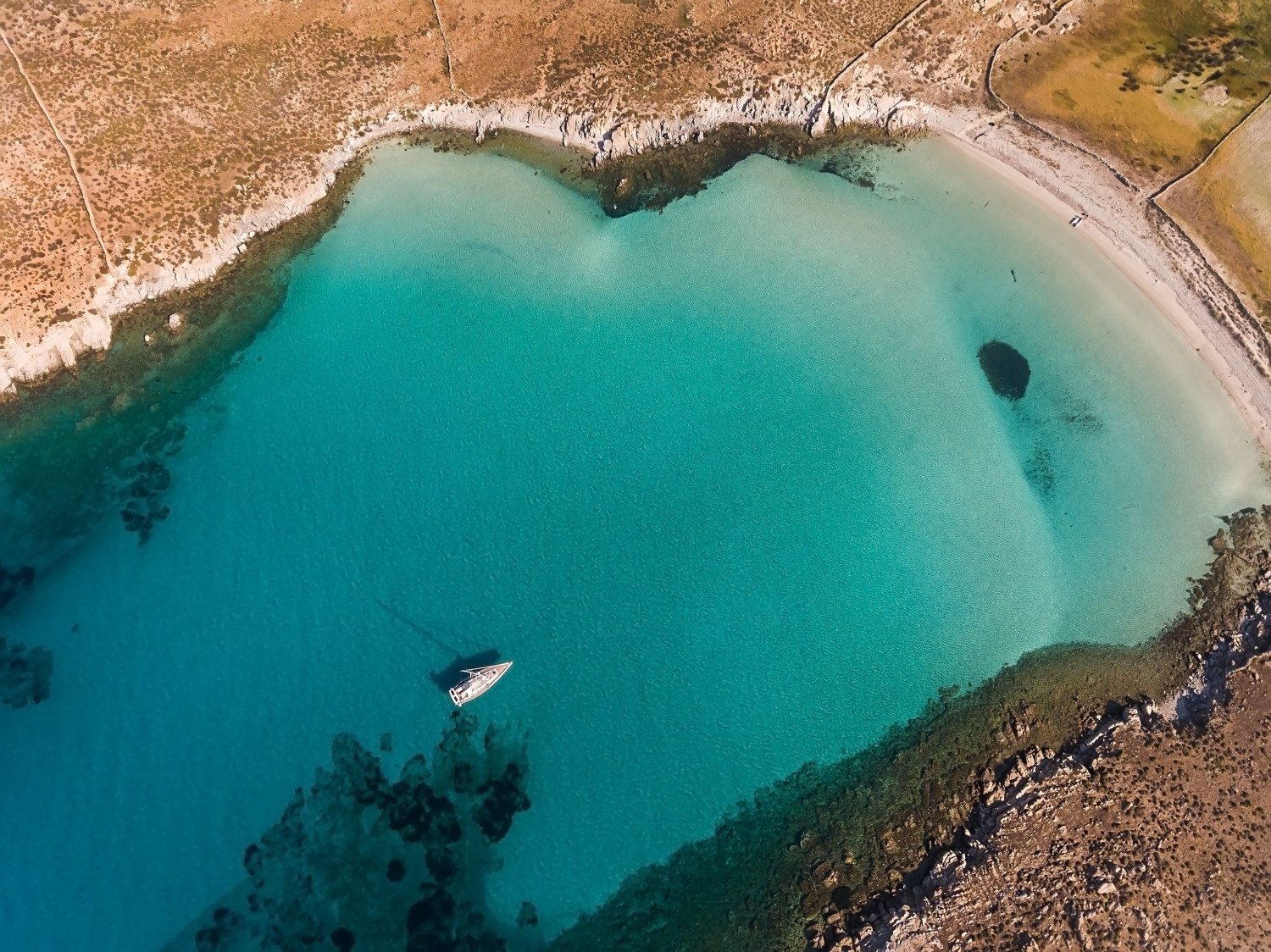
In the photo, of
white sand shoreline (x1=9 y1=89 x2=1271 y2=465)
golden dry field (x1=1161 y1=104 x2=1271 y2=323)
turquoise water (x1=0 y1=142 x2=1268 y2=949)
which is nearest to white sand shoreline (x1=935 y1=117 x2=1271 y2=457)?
white sand shoreline (x1=9 y1=89 x2=1271 y2=465)

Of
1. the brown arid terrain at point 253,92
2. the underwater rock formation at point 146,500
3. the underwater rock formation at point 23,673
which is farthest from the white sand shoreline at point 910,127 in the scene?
the underwater rock formation at point 23,673

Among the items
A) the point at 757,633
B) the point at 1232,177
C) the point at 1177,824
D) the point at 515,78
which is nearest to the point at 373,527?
the point at 757,633

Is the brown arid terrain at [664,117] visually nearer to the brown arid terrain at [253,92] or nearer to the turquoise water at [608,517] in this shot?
the brown arid terrain at [253,92]

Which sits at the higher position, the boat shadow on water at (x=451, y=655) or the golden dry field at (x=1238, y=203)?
the golden dry field at (x=1238, y=203)

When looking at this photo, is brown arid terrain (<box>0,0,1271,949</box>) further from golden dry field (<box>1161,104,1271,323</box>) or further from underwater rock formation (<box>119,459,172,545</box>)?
underwater rock formation (<box>119,459,172,545</box>)

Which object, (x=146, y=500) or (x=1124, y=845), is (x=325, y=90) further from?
(x=1124, y=845)
